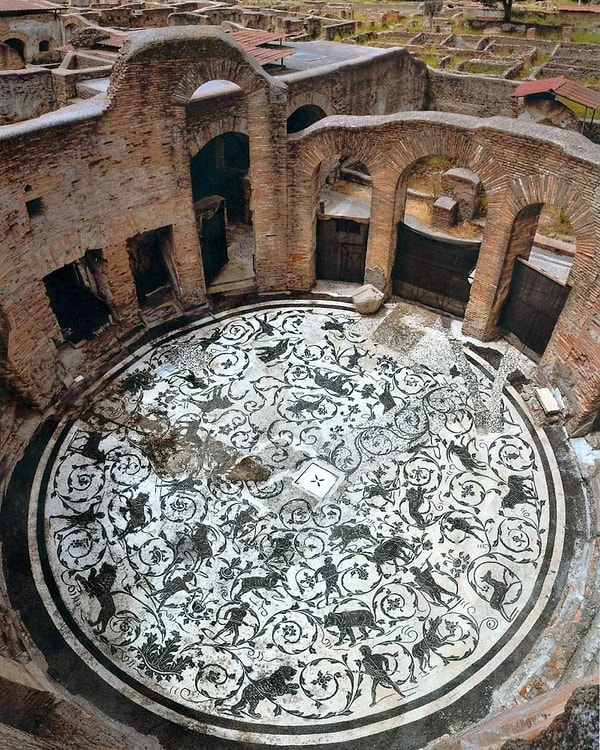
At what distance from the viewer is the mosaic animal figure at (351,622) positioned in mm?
7336

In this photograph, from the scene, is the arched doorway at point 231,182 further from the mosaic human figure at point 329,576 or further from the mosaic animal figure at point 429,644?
the mosaic animal figure at point 429,644

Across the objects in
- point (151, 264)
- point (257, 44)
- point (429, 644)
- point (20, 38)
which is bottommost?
point (429, 644)

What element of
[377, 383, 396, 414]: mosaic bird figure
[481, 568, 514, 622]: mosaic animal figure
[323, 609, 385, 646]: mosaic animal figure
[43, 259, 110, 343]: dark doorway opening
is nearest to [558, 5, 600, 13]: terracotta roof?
[377, 383, 396, 414]: mosaic bird figure

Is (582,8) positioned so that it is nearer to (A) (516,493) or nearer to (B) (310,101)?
(B) (310,101)

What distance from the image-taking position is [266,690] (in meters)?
6.90

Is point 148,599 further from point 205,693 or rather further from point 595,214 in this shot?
point 595,214

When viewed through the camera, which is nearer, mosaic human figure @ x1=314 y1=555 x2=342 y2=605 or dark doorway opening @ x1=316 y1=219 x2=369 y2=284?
mosaic human figure @ x1=314 y1=555 x2=342 y2=605

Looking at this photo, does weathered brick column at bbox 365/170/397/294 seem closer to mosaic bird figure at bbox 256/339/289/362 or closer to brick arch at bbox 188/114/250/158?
mosaic bird figure at bbox 256/339/289/362

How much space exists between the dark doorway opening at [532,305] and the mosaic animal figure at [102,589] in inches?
336

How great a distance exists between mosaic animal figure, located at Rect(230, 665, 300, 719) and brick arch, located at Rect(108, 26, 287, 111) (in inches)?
357

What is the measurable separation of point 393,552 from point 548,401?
4098 millimetres

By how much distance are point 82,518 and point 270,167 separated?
302 inches

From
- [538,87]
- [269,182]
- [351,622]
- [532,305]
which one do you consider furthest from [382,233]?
[538,87]

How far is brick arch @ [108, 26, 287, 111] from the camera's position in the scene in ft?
30.8
